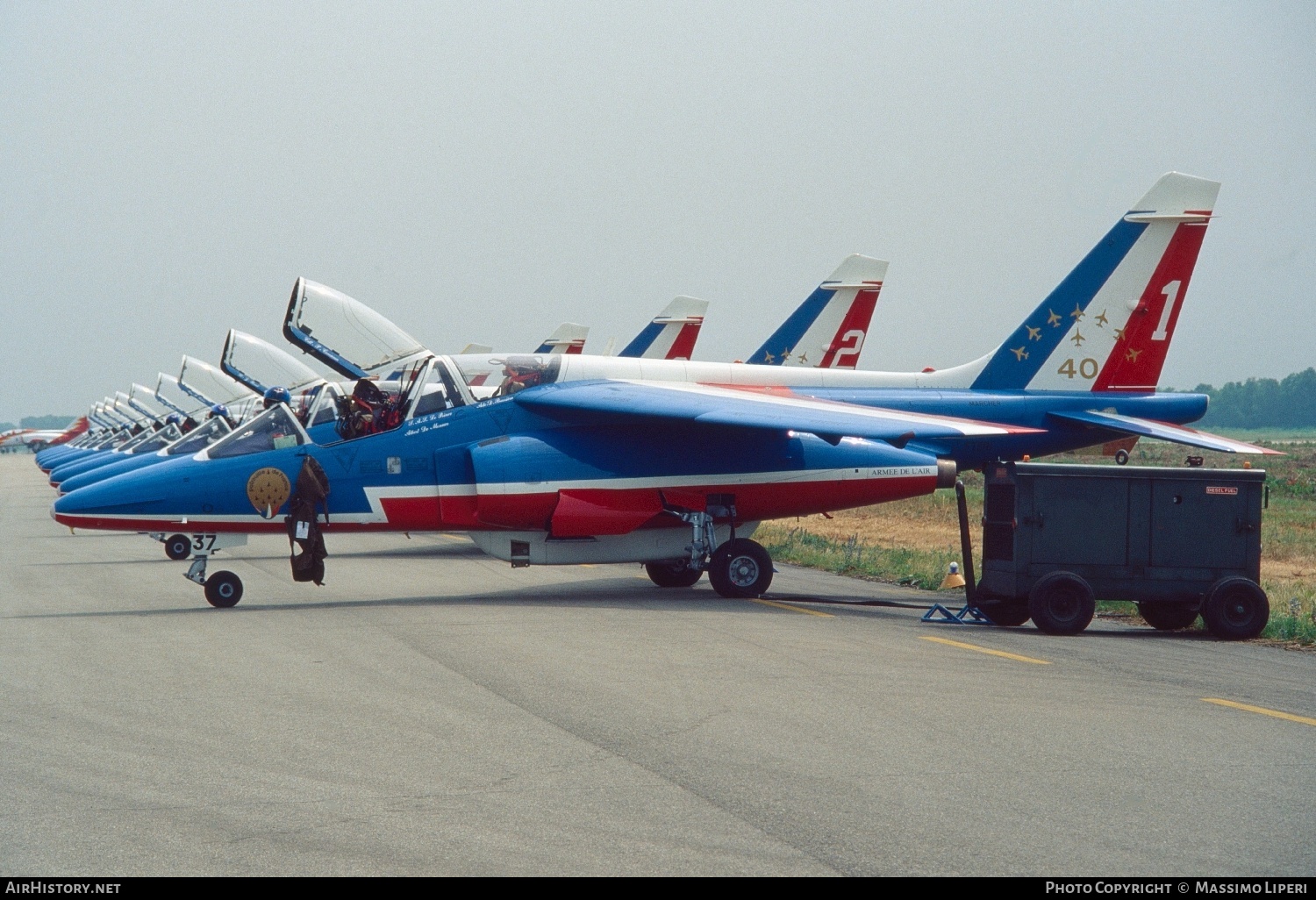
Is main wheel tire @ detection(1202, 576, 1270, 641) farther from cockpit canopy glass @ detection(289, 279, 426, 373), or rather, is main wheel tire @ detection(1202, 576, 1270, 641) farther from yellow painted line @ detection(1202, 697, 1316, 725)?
cockpit canopy glass @ detection(289, 279, 426, 373)

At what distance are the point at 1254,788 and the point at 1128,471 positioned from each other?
6509mm

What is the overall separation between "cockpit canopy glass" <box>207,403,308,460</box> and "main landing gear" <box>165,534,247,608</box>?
0.89 m

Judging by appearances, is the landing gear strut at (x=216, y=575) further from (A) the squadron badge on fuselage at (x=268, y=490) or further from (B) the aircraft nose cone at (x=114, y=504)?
(B) the aircraft nose cone at (x=114, y=504)

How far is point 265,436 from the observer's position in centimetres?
1406

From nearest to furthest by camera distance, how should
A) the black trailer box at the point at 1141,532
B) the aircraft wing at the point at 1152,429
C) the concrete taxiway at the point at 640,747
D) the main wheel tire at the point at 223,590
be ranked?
the concrete taxiway at the point at 640,747, the black trailer box at the point at 1141,532, the main wheel tire at the point at 223,590, the aircraft wing at the point at 1152,429

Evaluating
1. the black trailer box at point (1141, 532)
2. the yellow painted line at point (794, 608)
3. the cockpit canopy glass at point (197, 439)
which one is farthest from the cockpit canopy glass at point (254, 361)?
the black trailer box at point (1141, 532)

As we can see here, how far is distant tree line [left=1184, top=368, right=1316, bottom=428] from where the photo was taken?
16088cm

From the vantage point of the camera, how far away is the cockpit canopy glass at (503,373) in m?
14.9

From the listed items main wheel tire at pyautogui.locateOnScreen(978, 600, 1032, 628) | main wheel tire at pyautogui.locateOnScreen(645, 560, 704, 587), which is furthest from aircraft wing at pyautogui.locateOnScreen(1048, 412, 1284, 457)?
main wheel tire at pyautogui.locateOnScreen(645, 560, 704, 587)

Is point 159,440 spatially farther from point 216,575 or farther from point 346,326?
point 216,575

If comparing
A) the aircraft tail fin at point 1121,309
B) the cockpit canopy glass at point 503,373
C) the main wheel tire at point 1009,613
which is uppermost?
the aircraft tail fin at point 1121,309

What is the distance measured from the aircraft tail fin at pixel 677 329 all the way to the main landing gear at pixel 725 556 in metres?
17.9
